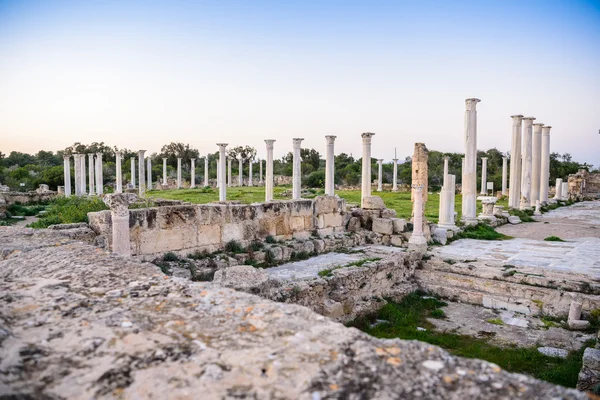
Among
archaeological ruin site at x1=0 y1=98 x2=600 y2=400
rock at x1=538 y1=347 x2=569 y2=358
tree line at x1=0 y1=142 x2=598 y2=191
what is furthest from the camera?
tree line at x1=0 y1=142 x2=598 y2=191

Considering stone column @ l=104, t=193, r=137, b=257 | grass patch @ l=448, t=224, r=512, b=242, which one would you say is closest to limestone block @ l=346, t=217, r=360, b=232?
grass patch @ l=448, t=224, r=512, b=242

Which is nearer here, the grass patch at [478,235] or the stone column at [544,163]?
the grass patch at [478,235]

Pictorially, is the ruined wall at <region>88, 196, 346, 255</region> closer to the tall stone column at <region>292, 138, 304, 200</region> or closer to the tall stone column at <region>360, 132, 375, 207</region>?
the tall stone column at <region>360, 132, 375, 207</region>

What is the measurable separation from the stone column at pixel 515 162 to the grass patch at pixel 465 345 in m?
15.7

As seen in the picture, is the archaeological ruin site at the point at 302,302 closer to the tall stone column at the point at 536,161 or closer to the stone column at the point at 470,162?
the stone column at the point at 470,162

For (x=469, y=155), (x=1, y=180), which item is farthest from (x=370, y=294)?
(x=1, y=180)

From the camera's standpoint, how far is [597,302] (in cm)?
777

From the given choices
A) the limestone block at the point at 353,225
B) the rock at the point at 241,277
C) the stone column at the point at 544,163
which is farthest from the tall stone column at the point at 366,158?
the stone column at the point at 544,163

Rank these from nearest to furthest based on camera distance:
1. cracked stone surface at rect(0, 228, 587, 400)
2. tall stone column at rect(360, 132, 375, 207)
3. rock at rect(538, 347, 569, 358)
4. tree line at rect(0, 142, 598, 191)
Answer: cracked stone surface at rect(0, 228, 587, 400) → rock at rect(538, 347, 569, 358) → tall stone column at rect(360, 132, 375, 207) → tree line at rect(0, 142, 598, 191)

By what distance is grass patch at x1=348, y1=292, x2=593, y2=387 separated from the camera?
6.02 meters

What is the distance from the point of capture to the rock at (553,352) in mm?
6598

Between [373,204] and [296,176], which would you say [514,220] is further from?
[296,176]

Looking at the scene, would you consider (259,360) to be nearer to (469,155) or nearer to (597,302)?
(597,302)

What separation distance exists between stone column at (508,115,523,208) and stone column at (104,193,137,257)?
20309 mm
